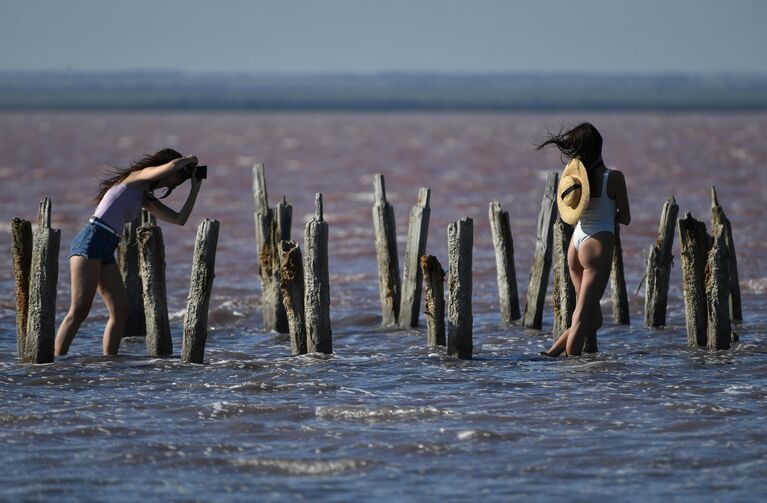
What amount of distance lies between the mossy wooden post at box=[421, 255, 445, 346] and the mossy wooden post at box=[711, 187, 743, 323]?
272 centimetres

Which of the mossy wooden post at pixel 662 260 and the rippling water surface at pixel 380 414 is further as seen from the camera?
the mossy wooden post at pixel 662 260

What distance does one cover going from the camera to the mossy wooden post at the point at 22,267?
38.3 feet

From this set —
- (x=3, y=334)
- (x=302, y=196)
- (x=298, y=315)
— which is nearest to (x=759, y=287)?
(x=298, y=315)

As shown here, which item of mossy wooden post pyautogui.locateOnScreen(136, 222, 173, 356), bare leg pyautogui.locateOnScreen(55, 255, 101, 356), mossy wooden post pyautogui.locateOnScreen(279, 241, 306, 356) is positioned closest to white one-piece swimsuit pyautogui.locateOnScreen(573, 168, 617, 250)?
mossy wooden post pyautogui.locateOnScreen(279, 241, 306, 356)

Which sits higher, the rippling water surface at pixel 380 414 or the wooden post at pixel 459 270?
the wooden post at pixel 459 270

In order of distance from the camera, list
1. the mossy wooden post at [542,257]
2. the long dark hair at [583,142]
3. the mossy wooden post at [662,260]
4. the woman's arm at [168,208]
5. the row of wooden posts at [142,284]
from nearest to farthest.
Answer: the long dark hair at [583,142], the woman's arm at [168,208], the row of wooden posts at [142,284], the mossy wooden post at [542,257], the mossy wooden post at [662,260]

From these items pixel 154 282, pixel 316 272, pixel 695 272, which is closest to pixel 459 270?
pixel 316 272

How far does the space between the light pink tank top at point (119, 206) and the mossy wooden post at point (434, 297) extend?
2617mm

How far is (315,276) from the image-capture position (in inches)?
457

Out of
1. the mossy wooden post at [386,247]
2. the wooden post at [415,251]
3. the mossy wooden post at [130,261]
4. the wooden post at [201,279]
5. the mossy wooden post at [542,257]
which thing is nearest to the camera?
the wooden post at [201,279]

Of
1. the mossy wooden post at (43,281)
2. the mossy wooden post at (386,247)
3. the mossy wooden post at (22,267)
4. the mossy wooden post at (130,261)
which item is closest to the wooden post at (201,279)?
the mossy wooden post at (43,281)

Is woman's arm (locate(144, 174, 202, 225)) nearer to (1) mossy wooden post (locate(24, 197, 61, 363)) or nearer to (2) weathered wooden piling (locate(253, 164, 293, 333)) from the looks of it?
(1) mossy wooden post (locate(24, 197, 61, 363))

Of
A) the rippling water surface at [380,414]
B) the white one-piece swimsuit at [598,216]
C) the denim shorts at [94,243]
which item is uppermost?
the white one-piece swimsuit at [598,216]

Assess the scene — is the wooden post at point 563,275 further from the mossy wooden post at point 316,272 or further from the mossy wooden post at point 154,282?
the mossy wooden post at point 154,282
